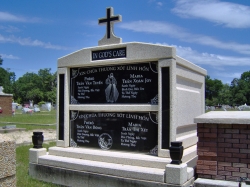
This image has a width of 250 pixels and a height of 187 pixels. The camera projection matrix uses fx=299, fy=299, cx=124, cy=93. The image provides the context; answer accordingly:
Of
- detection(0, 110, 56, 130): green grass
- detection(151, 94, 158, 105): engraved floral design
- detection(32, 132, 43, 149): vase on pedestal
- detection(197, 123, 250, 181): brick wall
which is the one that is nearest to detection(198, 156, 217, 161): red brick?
detection(197, 123, 250, 181): brick wall

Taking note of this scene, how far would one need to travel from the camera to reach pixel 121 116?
6.01 m

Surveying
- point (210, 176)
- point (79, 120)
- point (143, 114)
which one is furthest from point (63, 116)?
point (210, 176)

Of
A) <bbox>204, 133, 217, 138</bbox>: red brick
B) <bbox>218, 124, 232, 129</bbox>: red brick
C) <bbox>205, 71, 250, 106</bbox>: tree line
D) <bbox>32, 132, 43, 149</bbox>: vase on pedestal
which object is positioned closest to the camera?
<bbox>218, 124, 232, 129</bbox>: red brick

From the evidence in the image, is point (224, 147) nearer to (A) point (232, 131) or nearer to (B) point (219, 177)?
(A) point (232, 131)

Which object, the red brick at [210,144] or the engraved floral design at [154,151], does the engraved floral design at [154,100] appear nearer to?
the engraved floral design at [154,151]

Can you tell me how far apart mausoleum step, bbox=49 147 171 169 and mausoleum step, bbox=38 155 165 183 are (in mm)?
88

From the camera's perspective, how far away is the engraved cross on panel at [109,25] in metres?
6.36

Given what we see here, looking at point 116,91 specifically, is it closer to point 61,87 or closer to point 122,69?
point 122,69

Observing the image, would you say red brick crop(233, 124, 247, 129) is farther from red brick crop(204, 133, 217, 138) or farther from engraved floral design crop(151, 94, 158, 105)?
engraved floral design crop(151, 94, 158, 105)

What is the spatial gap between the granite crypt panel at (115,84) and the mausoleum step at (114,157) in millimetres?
1026

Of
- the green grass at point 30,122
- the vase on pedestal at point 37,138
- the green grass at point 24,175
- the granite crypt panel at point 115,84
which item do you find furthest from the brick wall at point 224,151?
the green grass at point 30,122

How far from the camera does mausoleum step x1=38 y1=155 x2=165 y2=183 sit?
501 cm

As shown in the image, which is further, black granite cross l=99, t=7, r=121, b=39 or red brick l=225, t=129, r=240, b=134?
black granite cross l=99, t=7, r=121, b=39

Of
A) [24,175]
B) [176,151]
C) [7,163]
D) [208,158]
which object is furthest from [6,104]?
[7,163]
